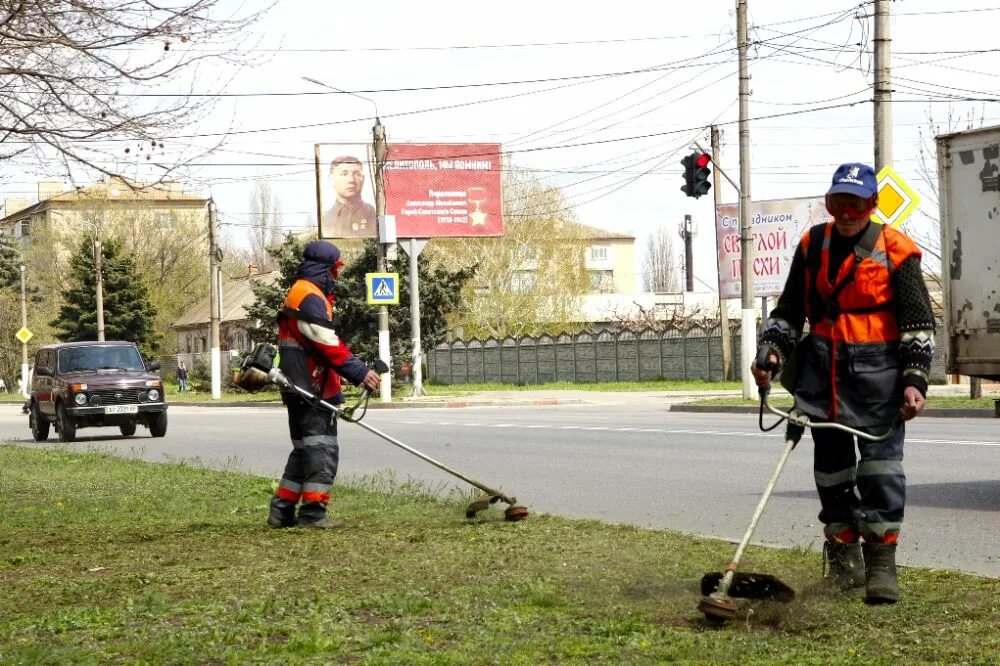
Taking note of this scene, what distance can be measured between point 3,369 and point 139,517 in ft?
247

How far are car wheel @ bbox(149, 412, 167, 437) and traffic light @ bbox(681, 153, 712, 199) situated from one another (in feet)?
33.5

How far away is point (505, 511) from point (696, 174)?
59.6 feet

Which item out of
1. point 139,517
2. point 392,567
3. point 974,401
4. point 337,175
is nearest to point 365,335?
point 337,175

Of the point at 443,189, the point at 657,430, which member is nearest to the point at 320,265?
the point at 657,430

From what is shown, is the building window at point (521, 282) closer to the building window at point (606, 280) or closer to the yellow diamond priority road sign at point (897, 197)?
the yellow diamond priority road sign at point (897, 197)

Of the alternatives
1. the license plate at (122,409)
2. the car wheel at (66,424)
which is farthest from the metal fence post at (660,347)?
the car wheel at (66,424)

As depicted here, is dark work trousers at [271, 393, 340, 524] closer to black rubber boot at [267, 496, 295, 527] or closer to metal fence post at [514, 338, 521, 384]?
black rubber boot at [267, 496, 295, 527]

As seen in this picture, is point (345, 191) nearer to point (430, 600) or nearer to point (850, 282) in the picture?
point (430, 600)

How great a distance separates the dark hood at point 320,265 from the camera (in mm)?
9211

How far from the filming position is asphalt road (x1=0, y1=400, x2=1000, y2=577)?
958cm

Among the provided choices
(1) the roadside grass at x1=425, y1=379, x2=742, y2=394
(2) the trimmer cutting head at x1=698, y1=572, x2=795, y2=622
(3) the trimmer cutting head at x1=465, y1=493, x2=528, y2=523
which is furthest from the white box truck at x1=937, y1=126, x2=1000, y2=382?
(1) the roadside grass at x1=425, y1=379, x2=742, y2=394

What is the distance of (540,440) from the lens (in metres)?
19.6

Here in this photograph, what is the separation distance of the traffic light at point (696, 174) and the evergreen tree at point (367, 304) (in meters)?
20.2

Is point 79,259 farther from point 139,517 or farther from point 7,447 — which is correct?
point 139,517
